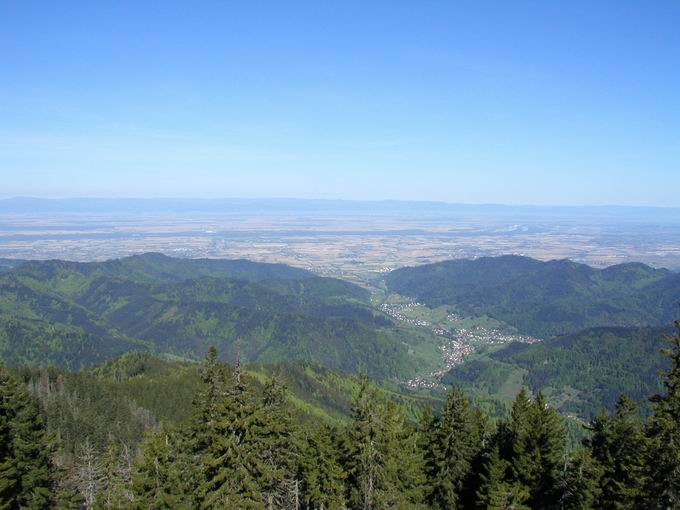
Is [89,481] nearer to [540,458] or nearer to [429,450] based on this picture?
[429,450]

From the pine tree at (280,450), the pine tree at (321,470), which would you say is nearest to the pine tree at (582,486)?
the pine tree at (321,470)

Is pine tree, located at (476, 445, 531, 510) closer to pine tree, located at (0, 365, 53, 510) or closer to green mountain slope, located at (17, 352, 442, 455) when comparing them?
green mountain slope, located at (17, 352, 442, 455)

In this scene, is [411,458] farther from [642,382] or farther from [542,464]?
[642,382]

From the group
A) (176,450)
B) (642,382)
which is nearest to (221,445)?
(176,450)

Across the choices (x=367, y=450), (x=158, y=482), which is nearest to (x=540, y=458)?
(x=367, y=450)

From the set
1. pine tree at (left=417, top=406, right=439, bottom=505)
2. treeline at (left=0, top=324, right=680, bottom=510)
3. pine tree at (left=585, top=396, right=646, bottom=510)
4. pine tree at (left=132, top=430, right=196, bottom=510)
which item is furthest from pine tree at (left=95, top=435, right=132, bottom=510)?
pine tree at (left=585, top=396, right=646, bottom=510)
